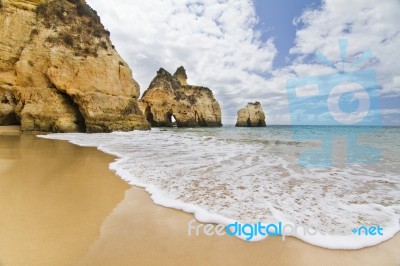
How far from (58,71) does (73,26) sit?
5.12 meters

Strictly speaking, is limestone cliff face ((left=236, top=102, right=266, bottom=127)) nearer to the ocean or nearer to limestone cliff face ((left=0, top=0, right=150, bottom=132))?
limestone cliff face ((left=0, top=0, right=150, bottom=132))

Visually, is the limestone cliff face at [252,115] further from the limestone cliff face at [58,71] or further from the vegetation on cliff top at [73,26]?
the vegetation on cliff top at [73,26]

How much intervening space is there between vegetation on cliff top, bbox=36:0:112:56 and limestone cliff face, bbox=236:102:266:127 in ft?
140

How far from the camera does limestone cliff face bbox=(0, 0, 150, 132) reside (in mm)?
17672

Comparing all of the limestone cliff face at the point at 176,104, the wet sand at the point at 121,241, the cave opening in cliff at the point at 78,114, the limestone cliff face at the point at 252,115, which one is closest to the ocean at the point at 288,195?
the wet sand at the point at 121,241

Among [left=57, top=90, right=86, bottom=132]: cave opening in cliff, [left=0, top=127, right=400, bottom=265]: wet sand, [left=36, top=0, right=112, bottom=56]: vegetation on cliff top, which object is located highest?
[left=36, top=0, right=112, bottom=56]: vegetation on cliff top

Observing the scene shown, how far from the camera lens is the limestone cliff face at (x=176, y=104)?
40.0 meters

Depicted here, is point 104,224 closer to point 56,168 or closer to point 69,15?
point 56,168

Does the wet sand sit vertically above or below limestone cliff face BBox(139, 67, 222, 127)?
below

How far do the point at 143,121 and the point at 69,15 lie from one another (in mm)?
11670

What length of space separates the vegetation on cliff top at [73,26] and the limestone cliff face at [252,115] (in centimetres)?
4277

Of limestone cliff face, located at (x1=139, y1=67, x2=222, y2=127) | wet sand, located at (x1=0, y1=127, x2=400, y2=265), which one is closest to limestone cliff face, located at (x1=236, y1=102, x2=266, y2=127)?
limestone cliff face, located at (x1=139, y1=67, x2=222, y2=127)

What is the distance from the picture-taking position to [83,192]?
3354 mm

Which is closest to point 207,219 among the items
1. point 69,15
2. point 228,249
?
point 228,249
